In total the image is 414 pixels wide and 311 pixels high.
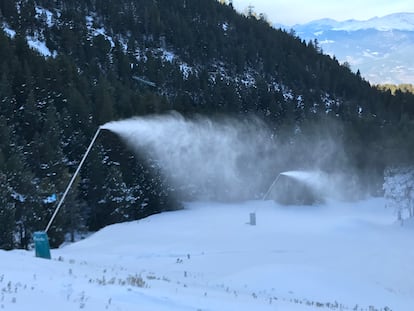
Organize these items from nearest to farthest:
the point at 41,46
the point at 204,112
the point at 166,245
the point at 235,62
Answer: the point at 166,245 < the point at 204,112 < the point at 41,46 < the point at 235,62

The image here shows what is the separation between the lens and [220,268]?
2327 cm

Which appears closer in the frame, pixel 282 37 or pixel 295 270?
pixel 295 270

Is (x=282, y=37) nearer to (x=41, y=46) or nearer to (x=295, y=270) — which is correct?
(x=41, y=46)

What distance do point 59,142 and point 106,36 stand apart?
5811 centimetres

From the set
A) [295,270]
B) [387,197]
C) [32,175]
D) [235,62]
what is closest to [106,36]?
[235,62]

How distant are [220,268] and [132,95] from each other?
3746cm

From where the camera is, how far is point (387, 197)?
7175cm

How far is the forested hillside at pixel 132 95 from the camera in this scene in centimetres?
4006

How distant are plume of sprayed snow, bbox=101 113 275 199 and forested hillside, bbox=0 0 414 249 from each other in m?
1.68

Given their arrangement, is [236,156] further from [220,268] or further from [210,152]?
[220,268]

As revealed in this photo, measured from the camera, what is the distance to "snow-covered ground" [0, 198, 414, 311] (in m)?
9.12

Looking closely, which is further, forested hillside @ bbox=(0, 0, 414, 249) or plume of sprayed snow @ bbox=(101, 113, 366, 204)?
plume of sprayed snow @ bbox=(101, 113, 366, 204)

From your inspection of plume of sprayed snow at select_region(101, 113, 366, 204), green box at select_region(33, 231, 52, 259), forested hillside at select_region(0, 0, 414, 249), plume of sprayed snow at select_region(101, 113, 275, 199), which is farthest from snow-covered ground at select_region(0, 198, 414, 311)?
plume of sprayed snow at select_region(101, 113, 366, 204)

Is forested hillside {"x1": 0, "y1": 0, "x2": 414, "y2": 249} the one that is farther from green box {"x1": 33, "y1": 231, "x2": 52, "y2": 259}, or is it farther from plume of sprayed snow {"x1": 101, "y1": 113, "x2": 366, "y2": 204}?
green box {"x1": 33, "y1": 231, "x2": 52, "y2": 259}
